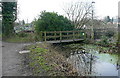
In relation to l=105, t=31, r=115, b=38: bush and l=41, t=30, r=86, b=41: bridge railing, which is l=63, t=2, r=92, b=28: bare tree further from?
l=105, t=31, r=115, b=38: bush

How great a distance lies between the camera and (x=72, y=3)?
594 inches

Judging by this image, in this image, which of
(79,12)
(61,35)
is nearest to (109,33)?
(79,12)

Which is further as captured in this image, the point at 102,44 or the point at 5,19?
the point at 5,19

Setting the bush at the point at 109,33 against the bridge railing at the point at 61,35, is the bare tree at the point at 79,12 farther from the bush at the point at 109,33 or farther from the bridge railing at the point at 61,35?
the bush at the point at 109,33

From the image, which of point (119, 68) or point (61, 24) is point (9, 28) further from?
point (119, 68)

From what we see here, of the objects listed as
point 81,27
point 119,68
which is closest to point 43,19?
point 81,27

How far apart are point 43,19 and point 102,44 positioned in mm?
5751

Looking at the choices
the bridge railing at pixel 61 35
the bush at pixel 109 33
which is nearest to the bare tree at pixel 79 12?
the bridge railing at pixel 61 35

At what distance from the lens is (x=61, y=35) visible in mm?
10648

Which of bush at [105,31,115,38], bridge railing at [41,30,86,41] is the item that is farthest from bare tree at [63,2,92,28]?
bush at [105,31,115,38]

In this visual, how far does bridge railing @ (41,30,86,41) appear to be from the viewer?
1025 centimetres

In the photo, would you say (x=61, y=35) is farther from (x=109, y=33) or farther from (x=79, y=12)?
(x=79, y=12)

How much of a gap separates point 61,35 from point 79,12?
228 inches

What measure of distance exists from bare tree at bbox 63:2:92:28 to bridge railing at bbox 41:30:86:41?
117 inches
